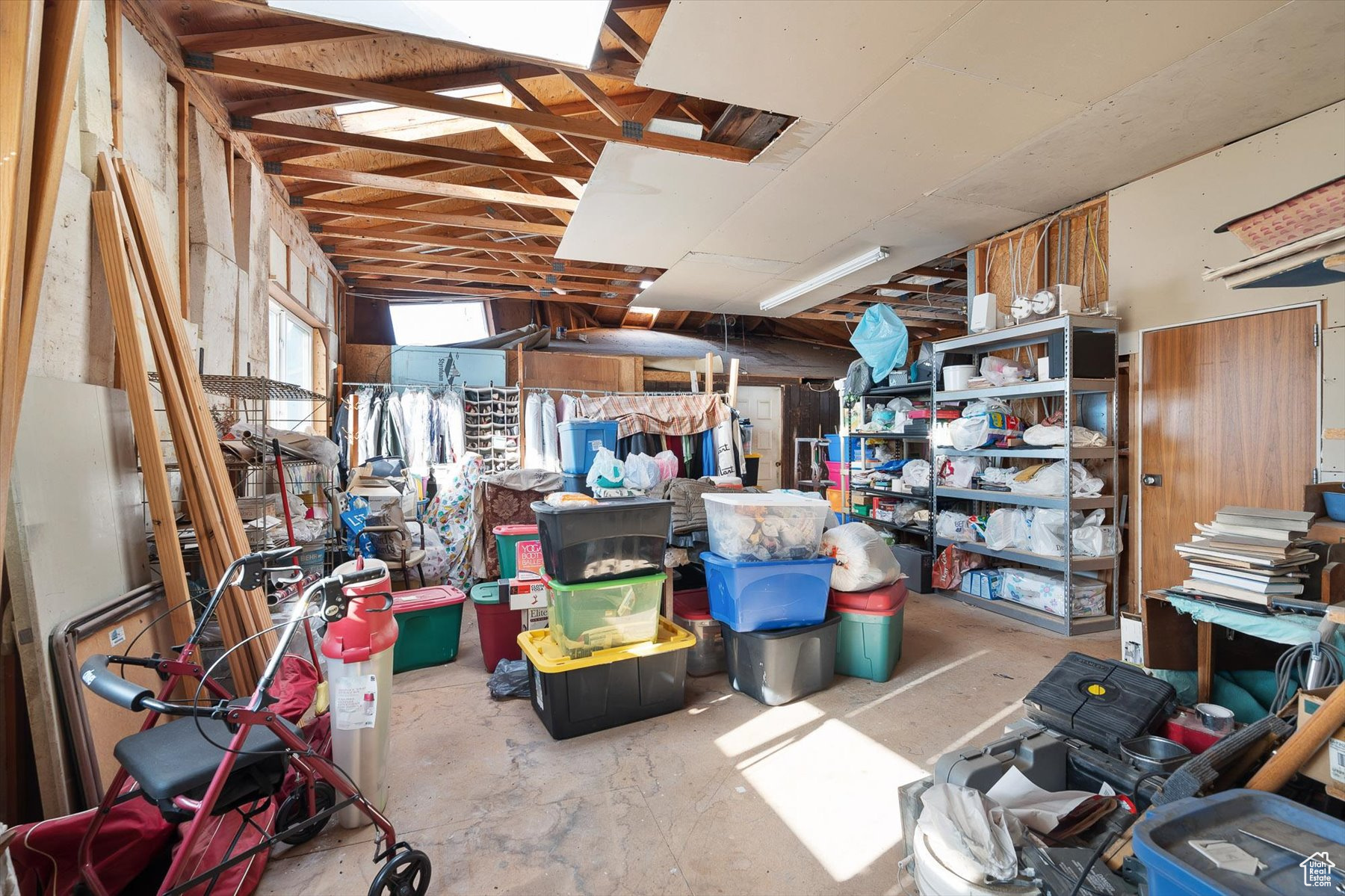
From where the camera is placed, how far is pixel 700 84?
2.72 metres

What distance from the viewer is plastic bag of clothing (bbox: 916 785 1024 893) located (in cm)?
131

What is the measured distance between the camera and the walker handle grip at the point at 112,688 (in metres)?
1.21

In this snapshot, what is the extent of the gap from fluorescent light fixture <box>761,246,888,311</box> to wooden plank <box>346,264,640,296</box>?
5.19 ft

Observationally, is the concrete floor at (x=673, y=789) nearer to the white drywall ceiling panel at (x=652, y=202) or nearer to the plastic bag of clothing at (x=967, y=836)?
the plastic bag of clothing at (x=967, y=836)

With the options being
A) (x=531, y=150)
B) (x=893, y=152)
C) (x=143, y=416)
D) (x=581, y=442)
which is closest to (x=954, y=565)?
(x=893, y=152)

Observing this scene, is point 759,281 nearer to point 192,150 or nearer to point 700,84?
point 700,84

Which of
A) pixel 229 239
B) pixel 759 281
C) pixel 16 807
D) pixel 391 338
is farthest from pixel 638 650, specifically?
pixel 391 338

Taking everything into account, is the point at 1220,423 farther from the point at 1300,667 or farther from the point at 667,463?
the point at 667,463

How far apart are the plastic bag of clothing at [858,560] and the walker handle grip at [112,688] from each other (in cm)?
261

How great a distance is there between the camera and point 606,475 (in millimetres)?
4234

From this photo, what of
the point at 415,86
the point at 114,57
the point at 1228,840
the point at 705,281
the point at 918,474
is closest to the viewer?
the point at 1228,840

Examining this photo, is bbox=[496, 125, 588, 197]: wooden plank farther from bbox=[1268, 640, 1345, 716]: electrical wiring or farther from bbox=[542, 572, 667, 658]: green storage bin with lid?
bbox=[1268, 640, 1345, 716]: electrical wiring

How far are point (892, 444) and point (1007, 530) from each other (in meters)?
1.80

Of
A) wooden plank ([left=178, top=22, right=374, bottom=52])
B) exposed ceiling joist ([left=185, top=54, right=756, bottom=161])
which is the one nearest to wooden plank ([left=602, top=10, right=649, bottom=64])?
exposed ceiling joist ([left=185, top=54, right=756, bottom=161])
